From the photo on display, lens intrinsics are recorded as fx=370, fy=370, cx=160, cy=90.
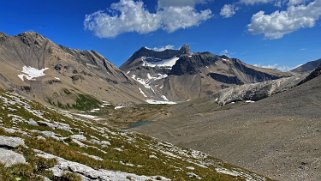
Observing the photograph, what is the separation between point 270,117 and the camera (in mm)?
126875

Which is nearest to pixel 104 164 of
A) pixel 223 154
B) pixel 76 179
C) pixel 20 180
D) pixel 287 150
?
pixel 76 179

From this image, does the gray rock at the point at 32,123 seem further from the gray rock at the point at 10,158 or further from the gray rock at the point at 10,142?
the gray rock at the point at 10,158

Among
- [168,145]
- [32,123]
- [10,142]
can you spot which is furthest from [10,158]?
[168,145]

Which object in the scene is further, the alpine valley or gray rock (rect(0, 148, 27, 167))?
the alpine valley

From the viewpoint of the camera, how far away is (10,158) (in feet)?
65.8

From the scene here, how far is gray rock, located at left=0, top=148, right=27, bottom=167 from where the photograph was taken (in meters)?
19.6

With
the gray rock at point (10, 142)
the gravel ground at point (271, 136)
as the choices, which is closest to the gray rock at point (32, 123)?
the gray rock at point (10, 142)

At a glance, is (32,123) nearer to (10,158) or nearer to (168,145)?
(10,158)

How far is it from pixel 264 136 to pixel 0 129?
281ft

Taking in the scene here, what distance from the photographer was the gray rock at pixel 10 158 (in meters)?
19.6

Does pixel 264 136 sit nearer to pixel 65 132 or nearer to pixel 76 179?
pixel 65 132

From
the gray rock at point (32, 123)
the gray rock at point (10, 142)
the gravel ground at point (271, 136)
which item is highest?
the gray rock at point (32, 123)

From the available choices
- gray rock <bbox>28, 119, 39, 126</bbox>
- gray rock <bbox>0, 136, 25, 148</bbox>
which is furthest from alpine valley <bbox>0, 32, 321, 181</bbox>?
gray rock <bbox>28, 119, 39, 126</bbox>

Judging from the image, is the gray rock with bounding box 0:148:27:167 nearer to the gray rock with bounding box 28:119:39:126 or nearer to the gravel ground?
the gray rock with bounding box 28:119:39:126
